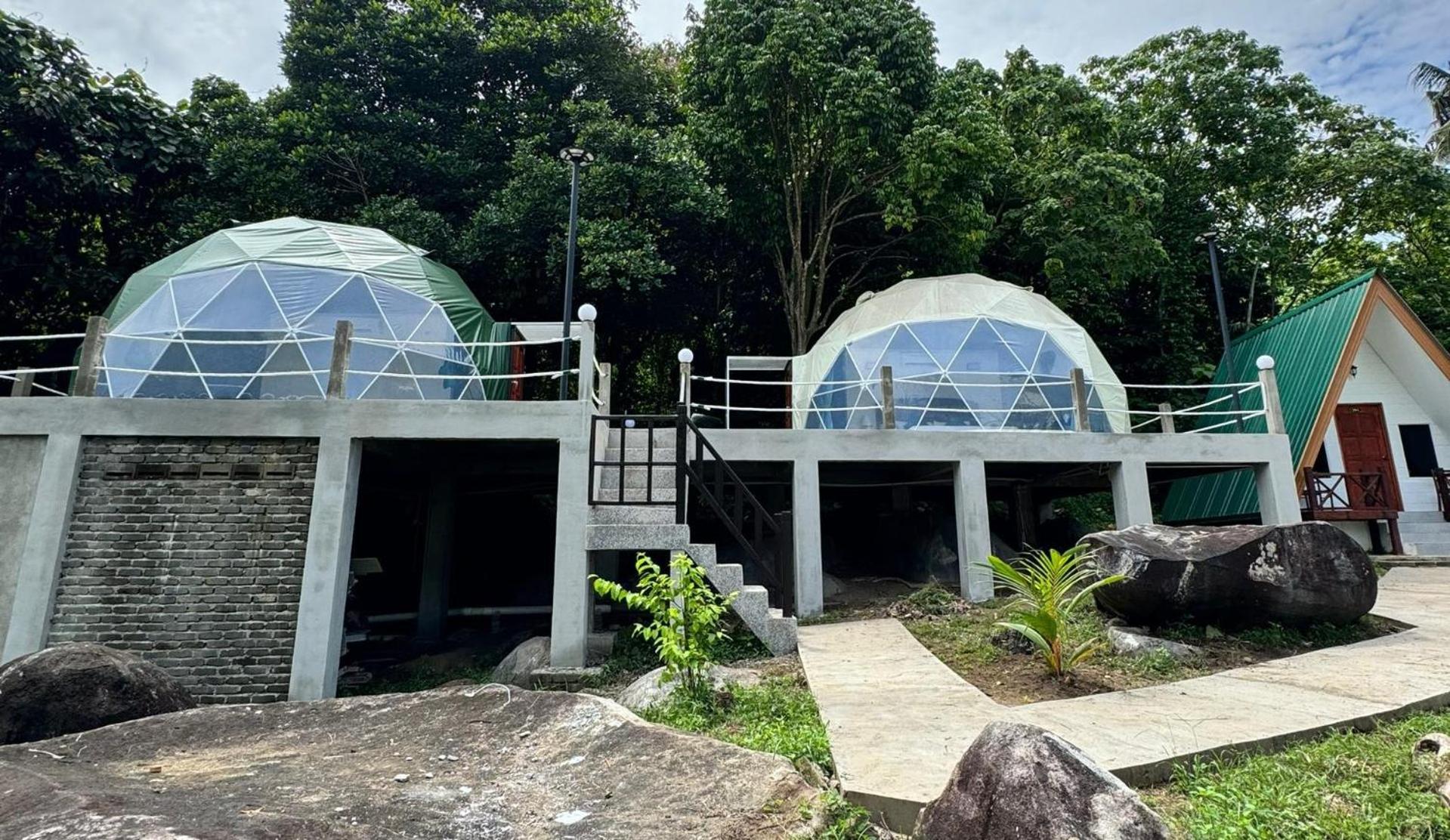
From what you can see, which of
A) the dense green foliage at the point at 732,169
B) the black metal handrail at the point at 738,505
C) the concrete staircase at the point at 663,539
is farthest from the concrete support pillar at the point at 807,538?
the dense green foliage at the point at 732,169

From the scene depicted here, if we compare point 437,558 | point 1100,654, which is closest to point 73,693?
point 437,558

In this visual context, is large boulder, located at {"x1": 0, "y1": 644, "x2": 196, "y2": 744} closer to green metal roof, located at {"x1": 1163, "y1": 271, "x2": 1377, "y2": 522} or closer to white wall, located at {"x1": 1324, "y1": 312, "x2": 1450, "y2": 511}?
green metal roof, located at {"x1": 1163, "y1": 271, "x2": 1377, "y2": 522}

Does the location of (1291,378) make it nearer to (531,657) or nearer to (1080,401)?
(1080,401)

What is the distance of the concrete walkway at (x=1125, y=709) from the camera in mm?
3391

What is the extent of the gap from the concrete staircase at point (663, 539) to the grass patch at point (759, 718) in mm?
1160

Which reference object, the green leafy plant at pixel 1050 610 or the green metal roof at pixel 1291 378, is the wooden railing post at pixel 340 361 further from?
the green metal roof at pixel 1291 378

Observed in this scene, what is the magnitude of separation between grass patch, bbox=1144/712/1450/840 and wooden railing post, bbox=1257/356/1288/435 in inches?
300

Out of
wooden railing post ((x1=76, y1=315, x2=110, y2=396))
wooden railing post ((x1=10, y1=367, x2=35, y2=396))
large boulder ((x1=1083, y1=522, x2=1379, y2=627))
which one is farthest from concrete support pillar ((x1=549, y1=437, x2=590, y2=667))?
wooden railing post ((x1=10, y1=367, x2=35, y2=396))

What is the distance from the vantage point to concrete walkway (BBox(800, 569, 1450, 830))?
3391mm

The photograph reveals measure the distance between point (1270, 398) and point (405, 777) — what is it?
38.4ft

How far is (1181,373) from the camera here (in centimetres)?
1848

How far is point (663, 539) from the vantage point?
704 cm

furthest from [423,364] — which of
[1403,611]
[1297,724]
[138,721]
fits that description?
[1403,611]

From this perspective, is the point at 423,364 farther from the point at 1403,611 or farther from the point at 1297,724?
the point at 1403,611
